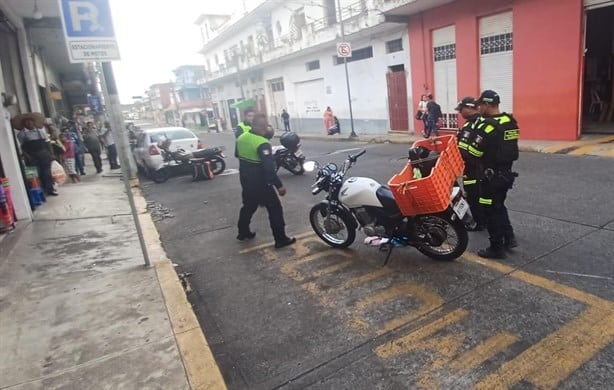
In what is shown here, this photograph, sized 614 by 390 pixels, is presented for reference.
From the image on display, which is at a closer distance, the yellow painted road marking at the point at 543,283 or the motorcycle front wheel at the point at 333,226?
the yellow painted road marking at the point at 543,283

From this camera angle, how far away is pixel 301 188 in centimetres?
878

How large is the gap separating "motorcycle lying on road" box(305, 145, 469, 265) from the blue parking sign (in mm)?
2542

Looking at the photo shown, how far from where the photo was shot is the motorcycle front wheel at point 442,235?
4148 millimetres

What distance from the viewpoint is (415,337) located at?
10.3 feet

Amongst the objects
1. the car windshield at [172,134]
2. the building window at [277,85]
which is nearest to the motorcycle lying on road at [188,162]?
the car windshield at [172,134]

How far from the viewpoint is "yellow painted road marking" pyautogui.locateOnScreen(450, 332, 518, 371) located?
2774 millimetres

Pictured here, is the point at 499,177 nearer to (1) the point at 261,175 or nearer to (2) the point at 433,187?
(2) the point at 433,187

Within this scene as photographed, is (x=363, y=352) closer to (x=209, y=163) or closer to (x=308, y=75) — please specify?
(x=209, y=163)

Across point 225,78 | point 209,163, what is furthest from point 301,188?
point 225,78

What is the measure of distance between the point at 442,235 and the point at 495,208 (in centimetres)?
56

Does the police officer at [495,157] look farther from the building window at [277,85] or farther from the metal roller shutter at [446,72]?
the building window at [277,85]

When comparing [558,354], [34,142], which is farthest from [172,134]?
[558,354]

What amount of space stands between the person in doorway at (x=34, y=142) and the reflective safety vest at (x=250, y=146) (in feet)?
19.1

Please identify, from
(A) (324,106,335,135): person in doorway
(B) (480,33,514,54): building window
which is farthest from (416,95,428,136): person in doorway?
(A) (324,106,335,135): person in doorway
